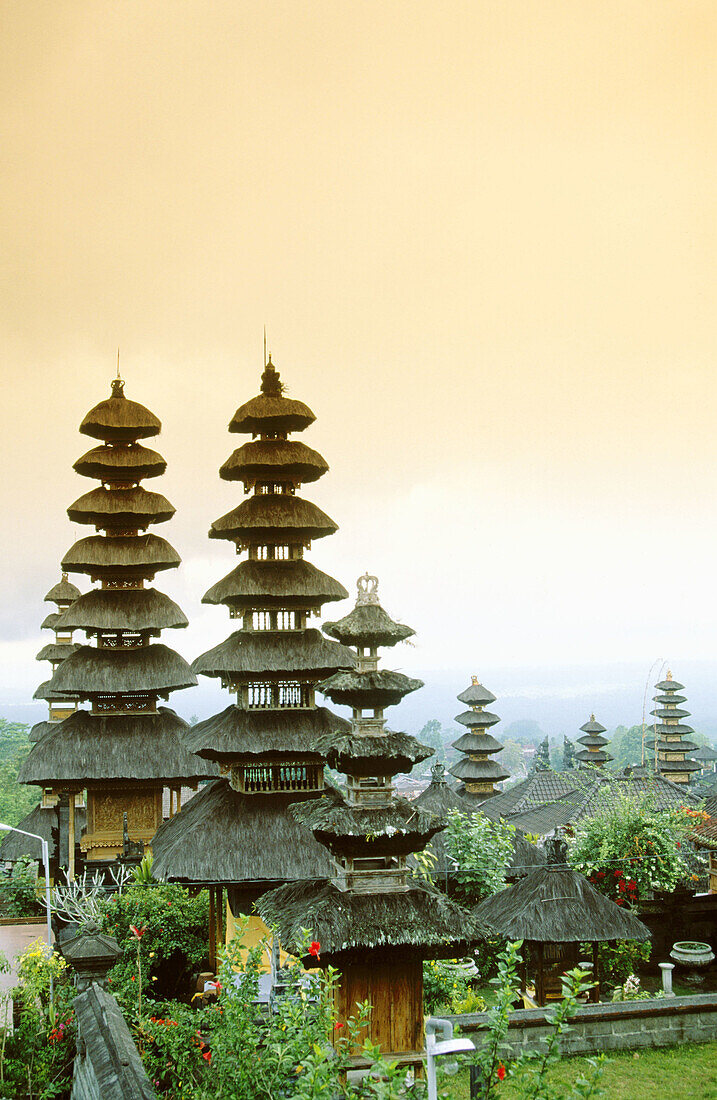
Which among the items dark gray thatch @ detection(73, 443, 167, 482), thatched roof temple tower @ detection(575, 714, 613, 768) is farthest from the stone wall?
thatched roof temple tower @ detection(575, 714, 613, 768)

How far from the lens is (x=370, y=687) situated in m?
12.5

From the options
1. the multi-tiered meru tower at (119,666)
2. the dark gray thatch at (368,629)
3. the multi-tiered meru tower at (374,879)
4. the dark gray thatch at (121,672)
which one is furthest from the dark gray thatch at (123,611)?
the dark gray thatch at (368,629)

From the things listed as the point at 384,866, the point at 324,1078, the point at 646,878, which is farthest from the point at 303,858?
the point at 324,1078

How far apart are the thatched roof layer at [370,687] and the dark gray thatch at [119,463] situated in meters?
14.8

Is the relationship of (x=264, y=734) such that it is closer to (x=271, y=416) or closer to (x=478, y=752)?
(x=271, y=416)

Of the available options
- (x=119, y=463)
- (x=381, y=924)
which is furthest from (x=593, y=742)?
(x=381, y=924)

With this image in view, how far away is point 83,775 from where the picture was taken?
75.3 ft

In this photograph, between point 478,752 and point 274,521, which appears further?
point 478,752

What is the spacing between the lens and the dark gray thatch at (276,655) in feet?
63.9

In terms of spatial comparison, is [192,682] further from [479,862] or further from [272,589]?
[479,862]

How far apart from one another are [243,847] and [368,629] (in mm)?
7706

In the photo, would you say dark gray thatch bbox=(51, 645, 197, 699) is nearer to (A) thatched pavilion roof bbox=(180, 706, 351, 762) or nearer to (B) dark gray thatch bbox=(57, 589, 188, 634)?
(B) dark gray thatch bbox=(57, 589, 188, 634)

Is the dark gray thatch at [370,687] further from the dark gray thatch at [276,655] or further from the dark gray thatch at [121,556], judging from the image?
the dark gray thatch at [121,556]

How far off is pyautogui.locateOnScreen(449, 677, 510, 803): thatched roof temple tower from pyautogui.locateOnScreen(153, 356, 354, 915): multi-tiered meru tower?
19349 mm
